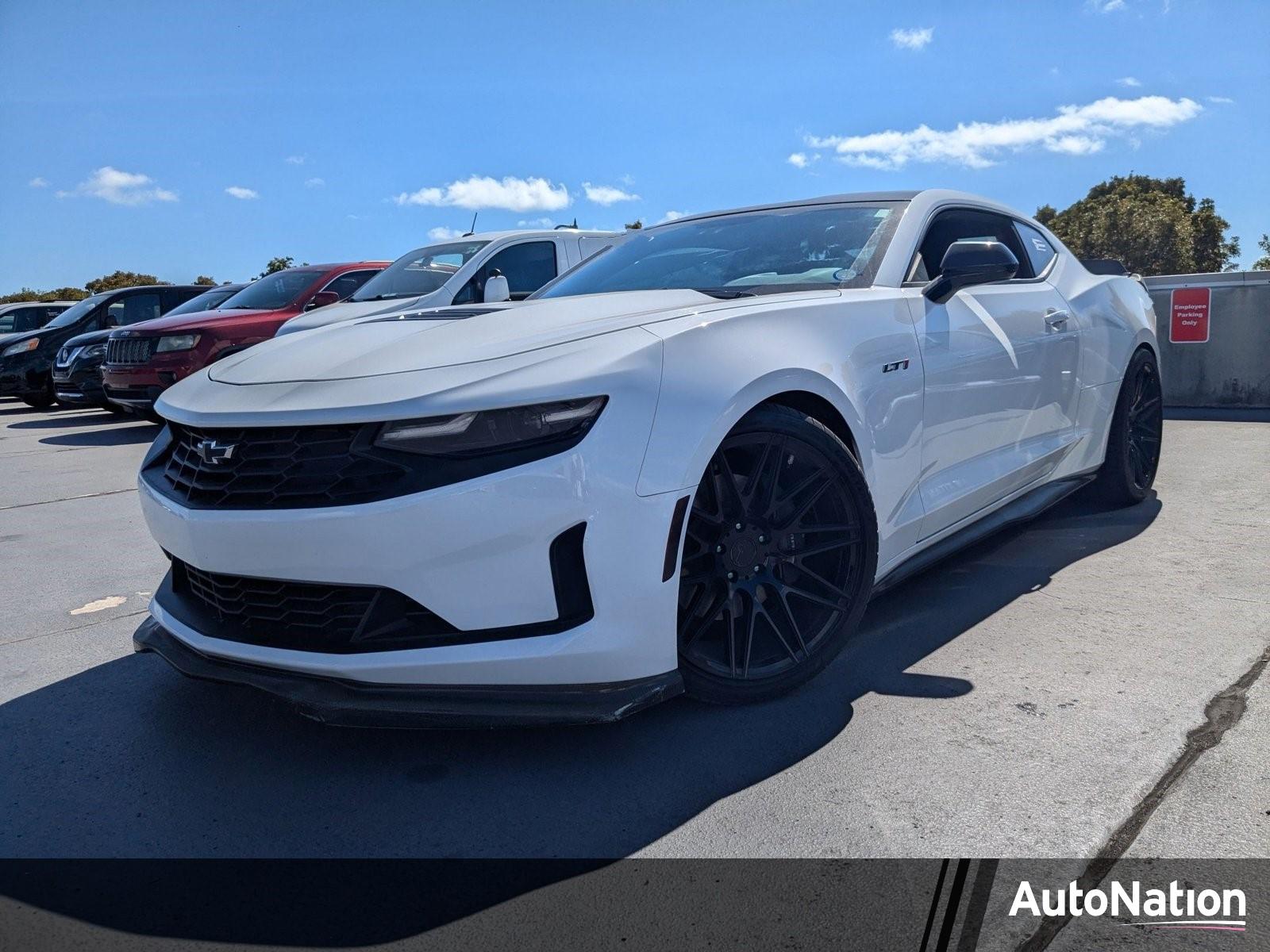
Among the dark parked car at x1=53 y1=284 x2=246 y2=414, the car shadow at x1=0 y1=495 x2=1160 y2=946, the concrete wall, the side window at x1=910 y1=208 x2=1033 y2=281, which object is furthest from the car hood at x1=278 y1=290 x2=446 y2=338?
the concrete wall

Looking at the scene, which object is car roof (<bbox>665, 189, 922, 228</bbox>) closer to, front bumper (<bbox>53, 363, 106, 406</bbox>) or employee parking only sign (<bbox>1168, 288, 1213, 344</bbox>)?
employee parking only sign (<bbox>1168, 288, 1213, 344</bbox>)

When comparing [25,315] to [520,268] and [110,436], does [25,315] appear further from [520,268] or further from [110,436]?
[520,268]

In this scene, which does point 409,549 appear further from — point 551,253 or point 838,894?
point 551,253

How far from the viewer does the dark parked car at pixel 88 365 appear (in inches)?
455

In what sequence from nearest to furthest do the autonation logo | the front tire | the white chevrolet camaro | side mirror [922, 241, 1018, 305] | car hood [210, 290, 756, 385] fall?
1. the autonation logo
2. the white chevrolet camaro
3. car hood [210, 290, 756, 385]
4. the front tire
5. side mirror [922, 241, 1018, 305]

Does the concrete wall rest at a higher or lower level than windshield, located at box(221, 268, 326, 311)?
lower

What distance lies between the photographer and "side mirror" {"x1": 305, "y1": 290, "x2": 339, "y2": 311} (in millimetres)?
10430

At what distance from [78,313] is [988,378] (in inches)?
544

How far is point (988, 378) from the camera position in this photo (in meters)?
3.73

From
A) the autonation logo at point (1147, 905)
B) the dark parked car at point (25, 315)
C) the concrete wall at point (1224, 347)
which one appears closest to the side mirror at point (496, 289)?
the autonation logo at point (1147, 905)

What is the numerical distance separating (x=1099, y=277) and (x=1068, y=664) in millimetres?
2605

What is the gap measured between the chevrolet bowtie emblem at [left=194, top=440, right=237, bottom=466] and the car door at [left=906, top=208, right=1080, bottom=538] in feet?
6.76

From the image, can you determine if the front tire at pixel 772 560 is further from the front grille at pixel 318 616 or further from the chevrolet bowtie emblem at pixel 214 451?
the chevrolet bowtie emblem at pixel 214 451

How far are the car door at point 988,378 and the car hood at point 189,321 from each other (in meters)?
7.61
